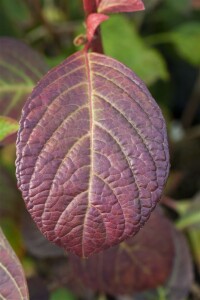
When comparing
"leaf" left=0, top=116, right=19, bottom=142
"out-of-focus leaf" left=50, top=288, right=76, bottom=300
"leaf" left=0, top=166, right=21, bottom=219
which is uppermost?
"leaf" left=0, top=116, right=19, bottom=142

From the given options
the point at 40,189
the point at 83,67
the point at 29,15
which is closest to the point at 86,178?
the point at 40,189

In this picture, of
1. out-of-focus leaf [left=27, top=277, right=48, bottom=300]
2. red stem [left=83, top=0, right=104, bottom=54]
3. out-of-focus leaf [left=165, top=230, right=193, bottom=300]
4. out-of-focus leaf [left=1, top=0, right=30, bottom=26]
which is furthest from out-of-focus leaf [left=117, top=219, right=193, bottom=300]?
out-of-focus leaf [left=1, top=0, right=30, bottom=26]

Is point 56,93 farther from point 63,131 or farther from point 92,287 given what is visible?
point 92,287

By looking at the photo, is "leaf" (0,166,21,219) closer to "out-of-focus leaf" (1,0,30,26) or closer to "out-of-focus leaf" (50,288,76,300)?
"out-of-focus leaf" (50,288,76,300)

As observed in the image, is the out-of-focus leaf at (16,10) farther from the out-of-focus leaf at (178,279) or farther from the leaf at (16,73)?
the out-of-focus leaf at (178,279)

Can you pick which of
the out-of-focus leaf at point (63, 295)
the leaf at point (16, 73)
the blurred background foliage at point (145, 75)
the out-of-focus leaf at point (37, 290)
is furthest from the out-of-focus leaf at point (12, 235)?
the leaf at point (16, 73)
